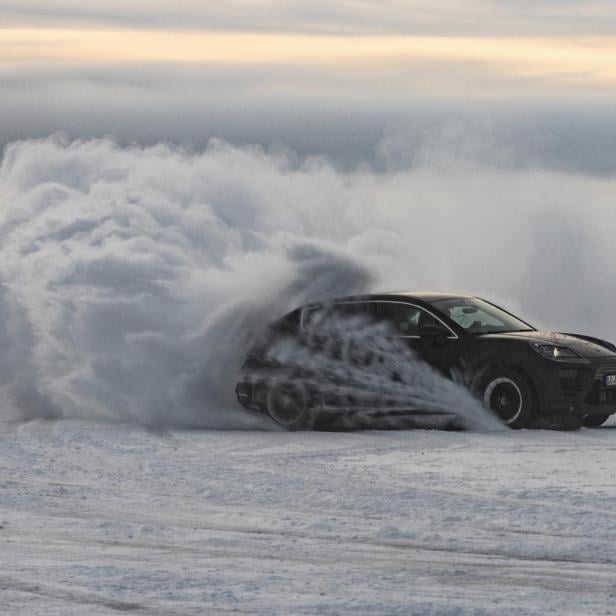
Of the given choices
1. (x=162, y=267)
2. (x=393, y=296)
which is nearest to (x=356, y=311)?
(x=393, y=296)

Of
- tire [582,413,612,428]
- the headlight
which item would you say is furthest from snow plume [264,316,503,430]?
tire [582,413,612,428]

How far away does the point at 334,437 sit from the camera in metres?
14.0

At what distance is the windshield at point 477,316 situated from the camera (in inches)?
591

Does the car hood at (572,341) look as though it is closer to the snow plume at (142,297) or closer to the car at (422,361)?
the car at (422,361)

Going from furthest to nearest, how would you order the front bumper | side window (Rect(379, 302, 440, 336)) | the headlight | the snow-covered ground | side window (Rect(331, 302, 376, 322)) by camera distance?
1. side window (Rect(331, 302, 376, 322))
2. side window (Rect(379, 302, 440, 336))
3. the headlight
4. the front bumper
5. the snow-covered ground

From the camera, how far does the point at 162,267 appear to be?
16781mm

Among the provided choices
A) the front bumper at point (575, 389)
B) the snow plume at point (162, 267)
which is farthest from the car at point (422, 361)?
the snow plume at point (162, 267)

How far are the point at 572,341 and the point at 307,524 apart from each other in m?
5.94

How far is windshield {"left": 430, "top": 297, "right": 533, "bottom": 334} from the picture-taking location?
15000 mm

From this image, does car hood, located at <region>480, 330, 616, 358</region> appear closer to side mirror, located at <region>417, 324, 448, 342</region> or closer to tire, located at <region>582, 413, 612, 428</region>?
side mirror, located at <region>417, 324, 448, 342</region>

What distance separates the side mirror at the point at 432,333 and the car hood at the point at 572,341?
14.6 inches

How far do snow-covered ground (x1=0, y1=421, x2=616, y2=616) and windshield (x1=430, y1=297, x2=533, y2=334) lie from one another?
5.14 feet

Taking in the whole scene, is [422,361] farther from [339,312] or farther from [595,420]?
[595,420]

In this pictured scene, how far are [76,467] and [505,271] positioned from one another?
19.7m
